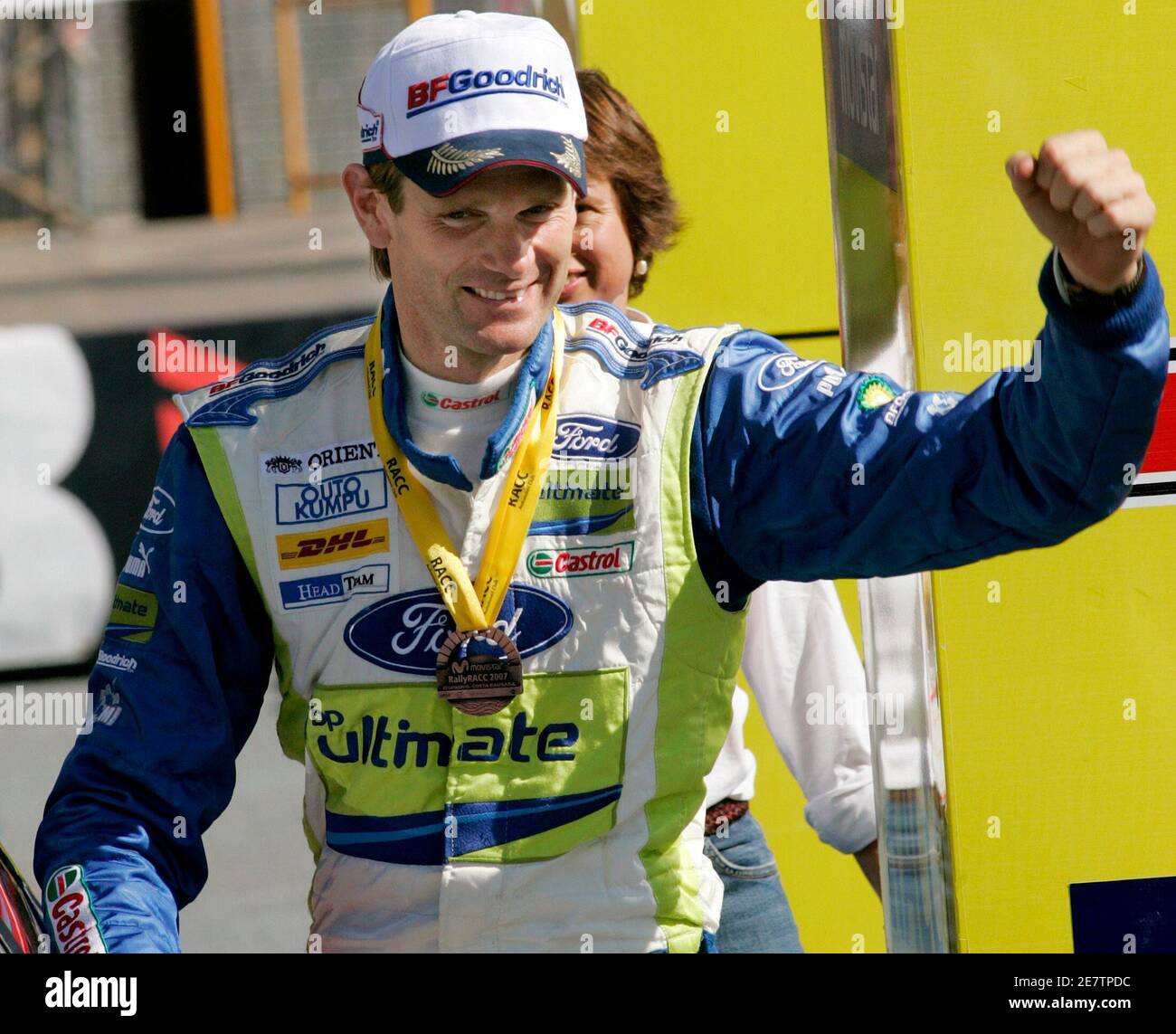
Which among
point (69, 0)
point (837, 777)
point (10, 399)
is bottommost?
point (837, 777)

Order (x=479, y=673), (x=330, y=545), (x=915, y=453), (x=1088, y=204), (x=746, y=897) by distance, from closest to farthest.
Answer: (x=1088, y=204)
(x=915, y=453)
(x=479, y=673)
(x=330, y=545)
(x=746, y=897)

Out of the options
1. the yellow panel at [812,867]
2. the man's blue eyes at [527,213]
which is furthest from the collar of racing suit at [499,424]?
the yellow panel at [812,867]

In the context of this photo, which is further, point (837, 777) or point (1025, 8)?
point (837, 777)

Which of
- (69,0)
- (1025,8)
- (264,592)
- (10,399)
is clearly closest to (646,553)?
(264,592)

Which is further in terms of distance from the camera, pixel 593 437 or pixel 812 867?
pixel 812 867

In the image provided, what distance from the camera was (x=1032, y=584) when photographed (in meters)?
2.00

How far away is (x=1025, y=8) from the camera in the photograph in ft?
6.37

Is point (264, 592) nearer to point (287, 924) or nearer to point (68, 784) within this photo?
point (68, 784)

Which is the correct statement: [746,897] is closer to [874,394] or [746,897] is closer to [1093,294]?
[874,394]

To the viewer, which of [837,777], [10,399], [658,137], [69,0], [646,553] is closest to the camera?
[646,553]

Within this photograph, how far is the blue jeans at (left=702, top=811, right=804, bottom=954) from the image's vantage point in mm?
2709

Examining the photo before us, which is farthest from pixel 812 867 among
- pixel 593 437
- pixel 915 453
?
pixel 915 453

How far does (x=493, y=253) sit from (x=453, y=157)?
0.12 metres

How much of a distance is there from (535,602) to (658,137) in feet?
5.89
